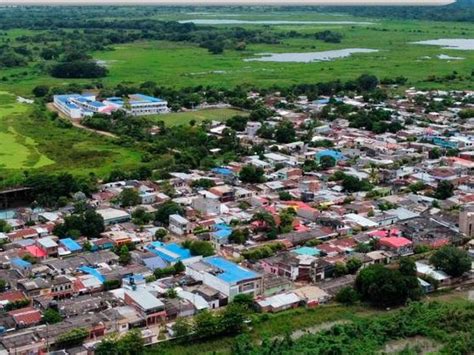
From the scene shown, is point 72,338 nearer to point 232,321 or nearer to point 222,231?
point 232,321

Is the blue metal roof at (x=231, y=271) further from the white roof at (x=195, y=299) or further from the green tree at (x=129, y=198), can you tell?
the green tree at (x=129, y=198)

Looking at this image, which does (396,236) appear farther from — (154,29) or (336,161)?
(154,29)

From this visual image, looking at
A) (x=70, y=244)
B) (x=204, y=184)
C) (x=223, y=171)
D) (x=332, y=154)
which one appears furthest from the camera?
(x=332, y=154)

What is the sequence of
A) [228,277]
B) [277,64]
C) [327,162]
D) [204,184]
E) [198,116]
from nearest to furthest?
[228,277], [204,184], [327,162], [198,116], [277,64]

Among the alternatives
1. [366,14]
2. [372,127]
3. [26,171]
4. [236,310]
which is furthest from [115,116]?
[366,14]

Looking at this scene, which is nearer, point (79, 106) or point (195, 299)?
point (195, 299)

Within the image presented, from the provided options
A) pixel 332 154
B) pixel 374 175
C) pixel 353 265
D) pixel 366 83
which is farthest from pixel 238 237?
pixel 366 83

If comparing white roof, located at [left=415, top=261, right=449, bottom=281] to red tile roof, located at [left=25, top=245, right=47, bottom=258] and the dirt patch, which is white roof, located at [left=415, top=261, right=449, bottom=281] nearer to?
the dirt patch

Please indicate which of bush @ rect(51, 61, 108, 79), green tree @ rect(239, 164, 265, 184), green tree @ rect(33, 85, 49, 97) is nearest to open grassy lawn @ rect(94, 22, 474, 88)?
bush @ rect(51, 61, 108, 79)

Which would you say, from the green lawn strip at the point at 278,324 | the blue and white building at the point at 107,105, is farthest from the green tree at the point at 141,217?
the blue and white building at the point at 107,105
